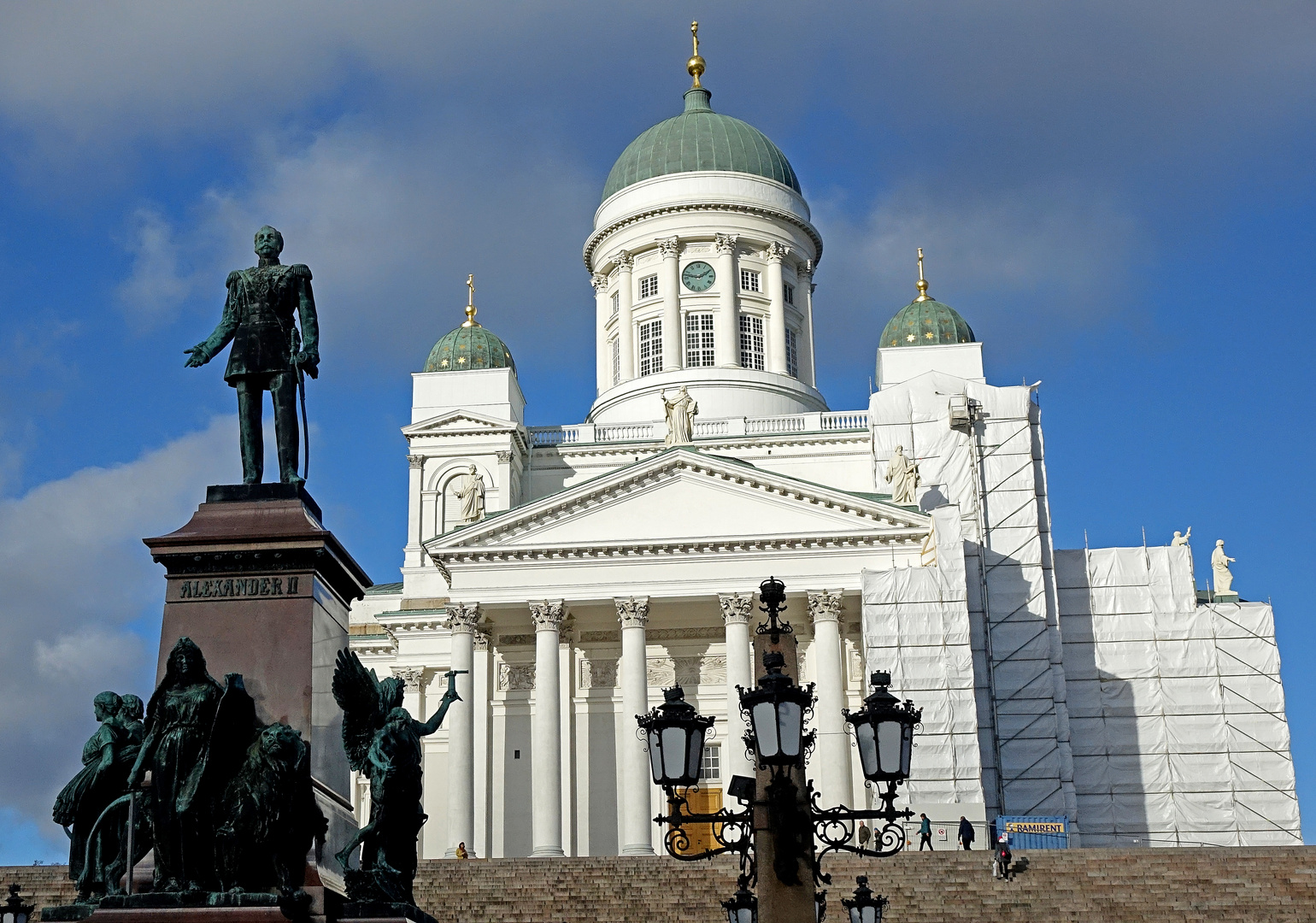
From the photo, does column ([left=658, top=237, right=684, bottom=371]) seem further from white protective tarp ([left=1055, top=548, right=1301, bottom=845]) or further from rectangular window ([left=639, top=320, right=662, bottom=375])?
white protective tarp ([left=1055, top=548, right=1301, bottom=845])

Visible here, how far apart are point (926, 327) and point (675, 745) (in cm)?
4792

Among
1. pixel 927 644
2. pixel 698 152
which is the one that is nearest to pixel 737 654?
pixel 927 644

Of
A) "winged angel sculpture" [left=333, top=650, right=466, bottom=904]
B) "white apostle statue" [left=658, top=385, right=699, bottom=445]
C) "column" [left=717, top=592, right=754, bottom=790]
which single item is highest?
"white apostle statue" [left=658, top=385, right=699, bottom=445]

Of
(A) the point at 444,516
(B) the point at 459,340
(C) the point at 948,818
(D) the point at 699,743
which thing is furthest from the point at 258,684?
(B) the point at 459,340

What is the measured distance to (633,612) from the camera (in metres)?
44.6

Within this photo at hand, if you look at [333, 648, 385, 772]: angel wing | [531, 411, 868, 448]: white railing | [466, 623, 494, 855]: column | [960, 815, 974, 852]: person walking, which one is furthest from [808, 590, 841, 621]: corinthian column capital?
[333, 648, 385, 772]: angel wing

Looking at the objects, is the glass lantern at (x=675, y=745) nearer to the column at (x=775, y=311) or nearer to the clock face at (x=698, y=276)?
the column at (x=775, y=311)

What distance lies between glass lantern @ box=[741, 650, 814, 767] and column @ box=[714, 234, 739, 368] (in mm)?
51498

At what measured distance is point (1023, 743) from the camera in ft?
151

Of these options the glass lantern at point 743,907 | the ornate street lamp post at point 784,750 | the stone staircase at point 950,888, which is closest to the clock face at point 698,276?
the stone staircase at point 950,888

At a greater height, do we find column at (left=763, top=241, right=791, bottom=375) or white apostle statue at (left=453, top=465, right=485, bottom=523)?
column at (left=763, top=241, right=791, bottom=375)

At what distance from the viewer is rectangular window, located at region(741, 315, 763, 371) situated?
204 ft

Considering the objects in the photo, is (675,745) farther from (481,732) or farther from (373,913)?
(481,732)

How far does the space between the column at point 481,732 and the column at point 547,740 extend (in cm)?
133
